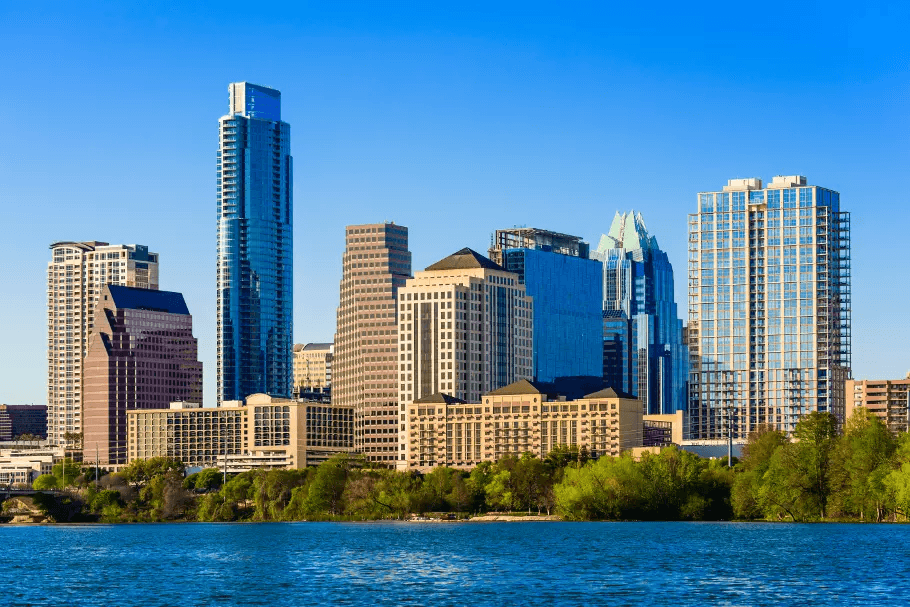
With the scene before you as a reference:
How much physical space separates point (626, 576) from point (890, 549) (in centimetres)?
4044

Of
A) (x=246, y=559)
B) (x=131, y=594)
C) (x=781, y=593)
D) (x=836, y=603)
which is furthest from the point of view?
(x=246, y=559)

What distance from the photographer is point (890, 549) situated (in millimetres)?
172625

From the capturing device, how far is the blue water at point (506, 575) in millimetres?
130250

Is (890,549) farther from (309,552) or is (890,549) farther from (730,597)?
(309,552)

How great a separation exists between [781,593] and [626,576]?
20.0 m

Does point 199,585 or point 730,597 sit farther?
point 199,585

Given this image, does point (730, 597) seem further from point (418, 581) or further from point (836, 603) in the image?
point (418, 581)

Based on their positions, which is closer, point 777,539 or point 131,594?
point 131,594

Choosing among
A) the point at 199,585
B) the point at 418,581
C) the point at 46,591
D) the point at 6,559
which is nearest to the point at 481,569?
the point at 418,581

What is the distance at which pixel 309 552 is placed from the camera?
19650cm

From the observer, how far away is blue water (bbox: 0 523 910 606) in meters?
130

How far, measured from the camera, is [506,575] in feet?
497

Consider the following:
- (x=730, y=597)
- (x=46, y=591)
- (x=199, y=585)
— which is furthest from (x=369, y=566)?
(x=730, y=597)

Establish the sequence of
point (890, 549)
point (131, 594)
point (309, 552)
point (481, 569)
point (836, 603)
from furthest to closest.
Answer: point (309, 552) → point (890, 549) → point (481, 569) → point (131, 594) → point (836, 603)
